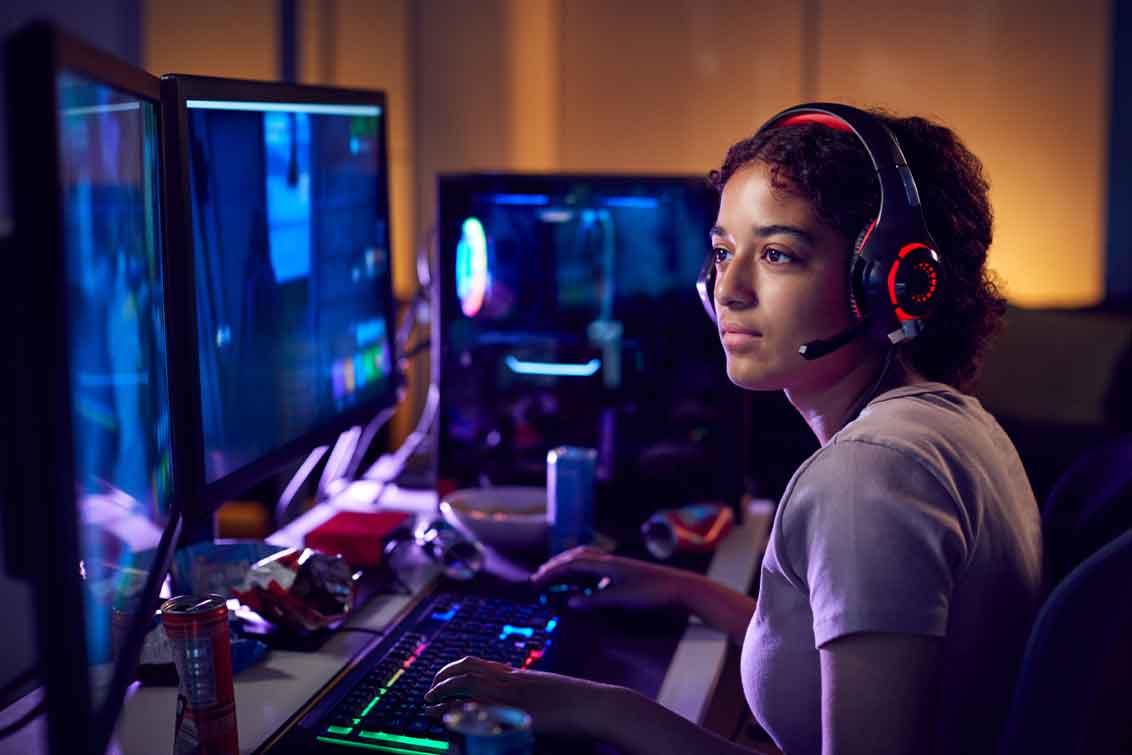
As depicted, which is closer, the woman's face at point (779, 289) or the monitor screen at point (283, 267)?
the woman's face at point (779, 289)

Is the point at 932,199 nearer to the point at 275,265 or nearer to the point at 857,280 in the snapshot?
the point at 857,280

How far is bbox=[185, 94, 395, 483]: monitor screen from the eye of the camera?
3.50ft

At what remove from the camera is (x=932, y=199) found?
993mm

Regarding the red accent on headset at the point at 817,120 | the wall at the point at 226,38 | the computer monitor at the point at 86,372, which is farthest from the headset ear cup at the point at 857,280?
the wall at the point at 226,38

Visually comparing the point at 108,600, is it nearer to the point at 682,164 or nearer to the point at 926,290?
the point at 926,290

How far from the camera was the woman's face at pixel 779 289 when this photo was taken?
96cm

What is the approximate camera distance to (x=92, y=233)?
0.70m

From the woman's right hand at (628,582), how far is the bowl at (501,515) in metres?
0.17

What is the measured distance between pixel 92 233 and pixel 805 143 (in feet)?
1.93

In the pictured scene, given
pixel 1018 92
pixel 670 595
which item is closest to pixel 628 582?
pixel 670 595

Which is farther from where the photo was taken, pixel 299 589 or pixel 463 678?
pixel 299 589

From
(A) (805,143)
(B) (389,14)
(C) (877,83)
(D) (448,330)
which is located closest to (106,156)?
(A) (805,143)

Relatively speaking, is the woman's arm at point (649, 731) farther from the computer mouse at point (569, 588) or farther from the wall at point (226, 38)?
the wall at point (226, 38)

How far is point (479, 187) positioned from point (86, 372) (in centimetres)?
106
